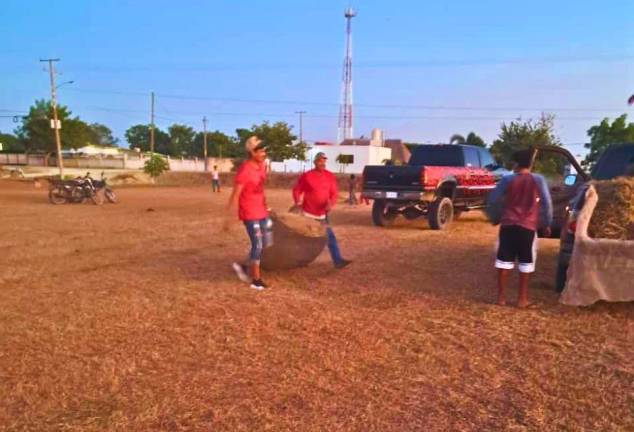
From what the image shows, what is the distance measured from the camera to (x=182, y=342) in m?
4.55

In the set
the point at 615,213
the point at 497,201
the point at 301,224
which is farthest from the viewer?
the point at 301,224

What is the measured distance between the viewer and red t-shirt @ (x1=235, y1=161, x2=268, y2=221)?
645cm

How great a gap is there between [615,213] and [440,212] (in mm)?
7014

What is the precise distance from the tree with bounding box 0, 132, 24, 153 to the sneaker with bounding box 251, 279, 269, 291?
81.4 meters

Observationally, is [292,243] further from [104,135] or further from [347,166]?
[104,135]

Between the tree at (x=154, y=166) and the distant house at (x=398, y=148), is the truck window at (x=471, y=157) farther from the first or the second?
the distant house at (x=398, y=148)

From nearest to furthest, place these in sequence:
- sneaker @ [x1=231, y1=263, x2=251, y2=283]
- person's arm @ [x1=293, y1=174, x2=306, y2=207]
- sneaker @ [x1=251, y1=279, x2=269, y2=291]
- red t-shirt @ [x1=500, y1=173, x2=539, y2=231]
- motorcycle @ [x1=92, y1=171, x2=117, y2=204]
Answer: red t-shirt @ [x1=500, y1=173, x2=539, y2=231], sneaker @ [x1=251, y1=279, x2=269, y2=291], sneaker @ [x1=231, y1=263, x2=251, y2=283], person's arm @ [x1=293, y1=174, x2=306, y2=207], motorcycle @ [x1=92, y1=171, x2=117, y2=204]

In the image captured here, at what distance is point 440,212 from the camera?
1252 centimetres

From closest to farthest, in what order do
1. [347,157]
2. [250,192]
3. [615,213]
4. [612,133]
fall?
[615,213], [250,192], [612,133], [347,157]

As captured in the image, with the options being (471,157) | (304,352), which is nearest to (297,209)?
(304,352)

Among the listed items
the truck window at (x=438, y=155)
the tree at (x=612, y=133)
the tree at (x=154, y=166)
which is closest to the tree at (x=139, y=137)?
the tree at (x=154, y=166)

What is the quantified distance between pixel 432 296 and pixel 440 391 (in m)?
2.52

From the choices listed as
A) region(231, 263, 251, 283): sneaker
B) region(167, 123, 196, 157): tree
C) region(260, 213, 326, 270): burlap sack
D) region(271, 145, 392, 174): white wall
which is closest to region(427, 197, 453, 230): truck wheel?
region(260, 213, 326, 270): burlap sack

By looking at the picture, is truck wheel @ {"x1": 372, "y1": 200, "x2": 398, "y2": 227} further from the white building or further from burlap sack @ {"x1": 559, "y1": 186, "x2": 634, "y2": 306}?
the white building
